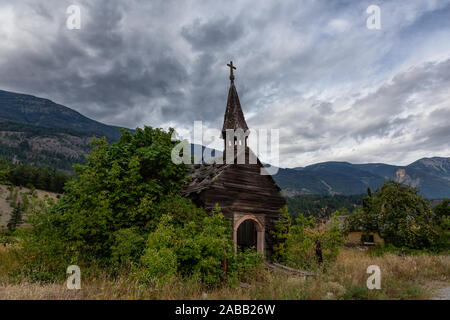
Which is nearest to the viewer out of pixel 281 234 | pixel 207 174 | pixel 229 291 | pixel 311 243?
pixel 229 291

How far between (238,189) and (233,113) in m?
5.20

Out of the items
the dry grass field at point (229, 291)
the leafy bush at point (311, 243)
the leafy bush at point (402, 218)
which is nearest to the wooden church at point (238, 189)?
the leafy bush at point (311, 243)

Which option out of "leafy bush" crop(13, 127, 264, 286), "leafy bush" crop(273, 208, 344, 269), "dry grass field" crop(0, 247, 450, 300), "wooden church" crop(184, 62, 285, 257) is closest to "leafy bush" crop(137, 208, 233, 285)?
"leafy bush" crop(13, 127, 264, 286)

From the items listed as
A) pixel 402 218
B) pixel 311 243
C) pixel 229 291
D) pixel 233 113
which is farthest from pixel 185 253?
pixel 402 218

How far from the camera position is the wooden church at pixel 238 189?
1369 cm

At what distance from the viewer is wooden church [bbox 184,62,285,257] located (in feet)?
44.9

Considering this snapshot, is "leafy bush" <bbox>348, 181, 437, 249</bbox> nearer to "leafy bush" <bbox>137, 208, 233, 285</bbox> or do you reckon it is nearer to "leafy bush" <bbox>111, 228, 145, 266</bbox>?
"leafy bush" <bbox>137, 208, 233, 285</bbox>

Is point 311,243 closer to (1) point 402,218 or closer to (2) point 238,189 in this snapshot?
(2) point 238,189

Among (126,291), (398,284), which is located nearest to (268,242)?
(398,284)

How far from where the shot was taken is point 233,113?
54.9ft

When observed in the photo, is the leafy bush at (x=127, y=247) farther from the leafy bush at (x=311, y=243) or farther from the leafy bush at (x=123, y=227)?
the leafy bush at (x=311, y=243)

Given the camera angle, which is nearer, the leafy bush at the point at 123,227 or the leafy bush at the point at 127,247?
the leafy bush at the point at 123,227

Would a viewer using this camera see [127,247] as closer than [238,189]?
Yes

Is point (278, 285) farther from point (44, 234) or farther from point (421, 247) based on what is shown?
point (421, 247)
